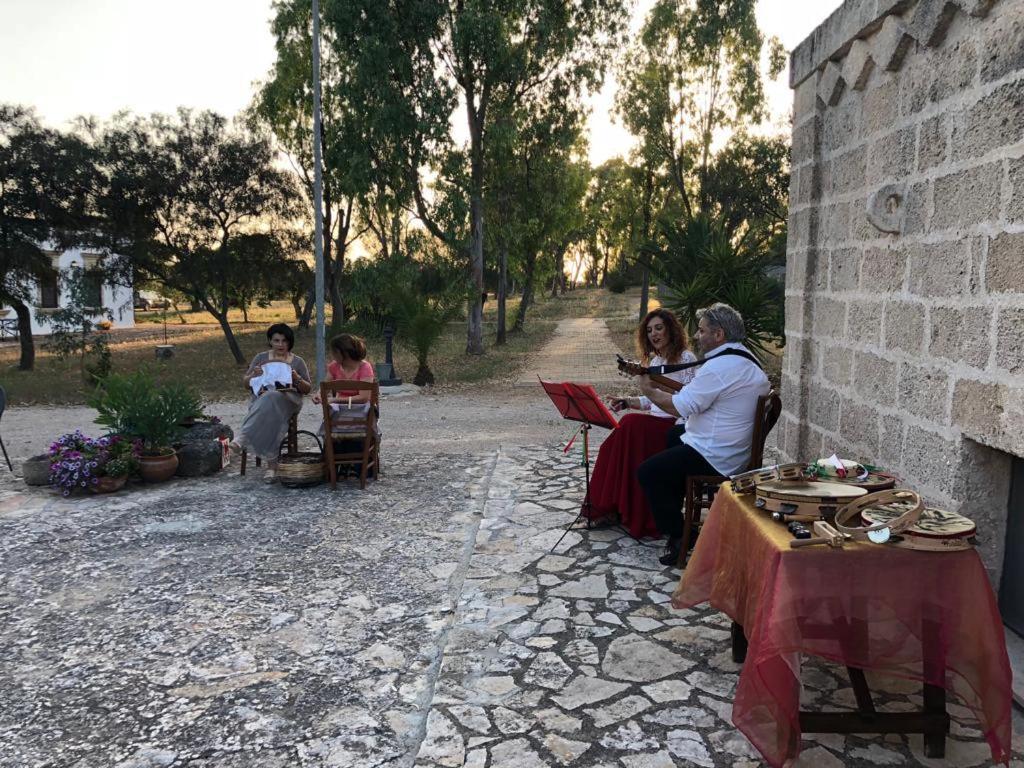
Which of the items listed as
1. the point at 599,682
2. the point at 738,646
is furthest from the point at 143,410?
the point at 738,646

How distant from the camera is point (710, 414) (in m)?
4.61

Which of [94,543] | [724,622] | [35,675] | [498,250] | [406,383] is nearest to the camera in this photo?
[35,675]

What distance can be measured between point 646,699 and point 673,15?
74.2 feet

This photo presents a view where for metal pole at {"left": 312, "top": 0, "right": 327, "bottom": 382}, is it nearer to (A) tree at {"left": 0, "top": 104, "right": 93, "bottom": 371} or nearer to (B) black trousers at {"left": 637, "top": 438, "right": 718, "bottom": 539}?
(A) tree at {"left": 0, "top": 104, "right": 93, "bottom": 371}

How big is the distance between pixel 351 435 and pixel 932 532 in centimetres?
523

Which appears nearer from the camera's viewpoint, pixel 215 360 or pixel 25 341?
pixel 25 341

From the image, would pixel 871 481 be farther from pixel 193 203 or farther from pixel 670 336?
pixel 193 203

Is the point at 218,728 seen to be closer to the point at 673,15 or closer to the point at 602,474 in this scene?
the point at 602,474

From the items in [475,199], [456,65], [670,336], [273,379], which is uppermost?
[456,65]

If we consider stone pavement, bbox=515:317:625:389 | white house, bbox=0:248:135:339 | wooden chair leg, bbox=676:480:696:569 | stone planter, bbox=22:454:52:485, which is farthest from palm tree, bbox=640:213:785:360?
white house, bbox=0:248:135:339

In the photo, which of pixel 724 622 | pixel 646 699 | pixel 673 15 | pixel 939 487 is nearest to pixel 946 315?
pixel 939 487

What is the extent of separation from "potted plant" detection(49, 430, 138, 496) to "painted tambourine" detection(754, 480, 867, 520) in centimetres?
582

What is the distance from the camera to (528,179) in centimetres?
2256

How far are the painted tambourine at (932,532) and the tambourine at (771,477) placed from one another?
1.49 ft
